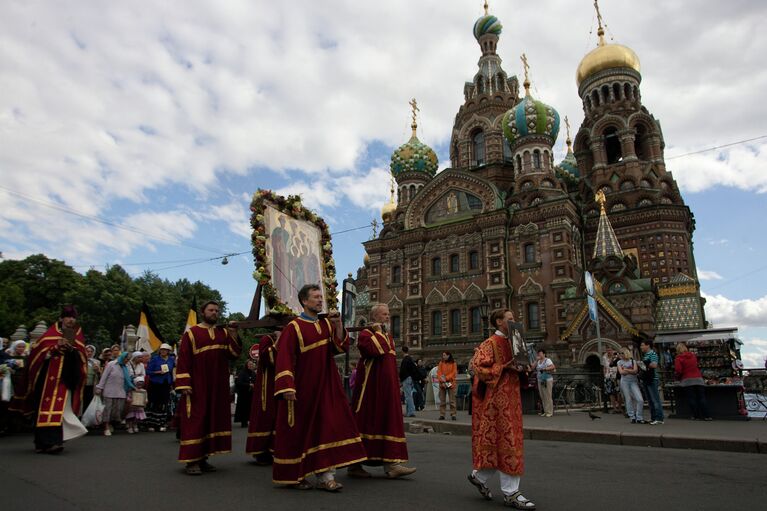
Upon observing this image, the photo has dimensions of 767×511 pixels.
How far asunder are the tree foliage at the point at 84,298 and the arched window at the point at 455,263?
1819cm

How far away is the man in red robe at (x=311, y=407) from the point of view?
198 inches

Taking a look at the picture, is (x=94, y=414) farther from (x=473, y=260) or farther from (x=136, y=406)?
(x=473, y=260)

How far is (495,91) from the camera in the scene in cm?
3694

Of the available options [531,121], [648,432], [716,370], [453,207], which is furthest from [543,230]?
[648,432]

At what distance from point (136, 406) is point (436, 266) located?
2312cm

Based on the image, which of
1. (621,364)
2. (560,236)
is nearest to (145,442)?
(621,364)

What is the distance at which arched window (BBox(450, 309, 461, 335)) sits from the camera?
3038 cm

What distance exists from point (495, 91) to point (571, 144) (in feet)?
25.5

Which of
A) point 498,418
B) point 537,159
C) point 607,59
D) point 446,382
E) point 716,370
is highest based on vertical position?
point 607,59

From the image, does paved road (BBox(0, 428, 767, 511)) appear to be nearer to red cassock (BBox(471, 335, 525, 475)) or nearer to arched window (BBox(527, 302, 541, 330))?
red cassock (BBox(471, 335, 525, 475))

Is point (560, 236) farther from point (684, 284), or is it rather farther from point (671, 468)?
point (671, 468)

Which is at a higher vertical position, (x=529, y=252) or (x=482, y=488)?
(x=529, y=252)

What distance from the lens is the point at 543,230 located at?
29031 mm

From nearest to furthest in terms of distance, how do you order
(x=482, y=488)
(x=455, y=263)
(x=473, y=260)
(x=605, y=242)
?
(x=482, y=488)
(x=605, y=242)
(x=473, y=260)
(x=455, y=263)
